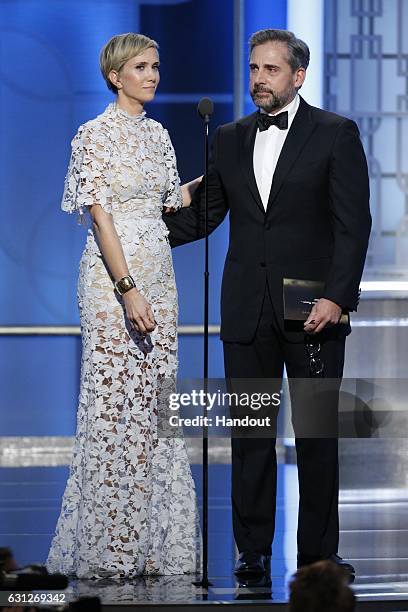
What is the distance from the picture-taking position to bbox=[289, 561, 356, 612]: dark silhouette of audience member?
191 centimetres

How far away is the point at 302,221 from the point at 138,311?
0.55 meters

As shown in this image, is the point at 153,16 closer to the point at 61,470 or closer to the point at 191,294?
the point at 191,294

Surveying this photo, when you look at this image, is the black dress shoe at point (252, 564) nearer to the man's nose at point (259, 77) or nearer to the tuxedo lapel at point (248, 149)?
the tuxedo lapel at point (248, 149)

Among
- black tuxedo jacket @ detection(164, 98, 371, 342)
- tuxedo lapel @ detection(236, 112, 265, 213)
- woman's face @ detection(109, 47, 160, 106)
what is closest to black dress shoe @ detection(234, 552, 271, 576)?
black tuxedo jacket @ detection(164, 98, 371, 342)

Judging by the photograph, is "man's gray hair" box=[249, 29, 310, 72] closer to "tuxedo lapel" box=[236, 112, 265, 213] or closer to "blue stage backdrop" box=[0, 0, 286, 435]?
"tuxedo lapel" box=[236, 112, 265, 213]

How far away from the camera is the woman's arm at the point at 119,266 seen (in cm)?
357

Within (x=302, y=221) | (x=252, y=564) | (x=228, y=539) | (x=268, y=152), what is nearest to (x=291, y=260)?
(x=302, y=221)

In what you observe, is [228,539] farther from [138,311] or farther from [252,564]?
[138,311]

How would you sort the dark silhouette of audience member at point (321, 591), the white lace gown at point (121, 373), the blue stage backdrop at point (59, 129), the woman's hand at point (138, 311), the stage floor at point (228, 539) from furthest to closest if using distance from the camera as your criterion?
the blue stage backdrop at point (59, 129), the white lace gown at point (121, 373), the woman's hand at point (138, 311), the stage floor at point (228, 539), the dark silhouette of audience member at point (321, 591)

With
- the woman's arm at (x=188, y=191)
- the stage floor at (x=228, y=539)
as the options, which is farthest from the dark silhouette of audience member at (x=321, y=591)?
the woman's arm at (x=188, y=191)

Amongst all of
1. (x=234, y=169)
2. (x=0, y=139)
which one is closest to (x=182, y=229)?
(x=234, y=169)

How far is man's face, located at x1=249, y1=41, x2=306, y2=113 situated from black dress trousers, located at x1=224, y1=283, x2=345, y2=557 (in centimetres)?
55

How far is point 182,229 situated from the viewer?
3955 millimetres

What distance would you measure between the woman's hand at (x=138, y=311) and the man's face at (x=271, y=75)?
66cm
